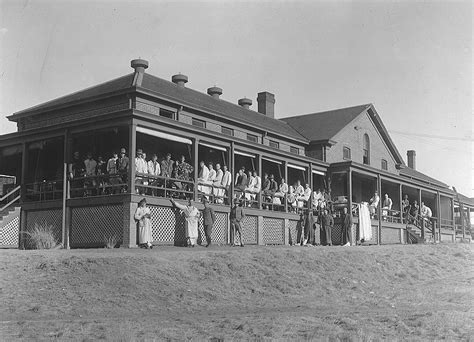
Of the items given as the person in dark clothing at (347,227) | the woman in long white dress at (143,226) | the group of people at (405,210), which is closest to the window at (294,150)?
the group of people at (405,210)

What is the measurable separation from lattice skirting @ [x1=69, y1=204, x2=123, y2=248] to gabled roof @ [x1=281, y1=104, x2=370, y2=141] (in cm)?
1790

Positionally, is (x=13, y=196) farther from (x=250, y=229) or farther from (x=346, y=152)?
(x=346, y=152)

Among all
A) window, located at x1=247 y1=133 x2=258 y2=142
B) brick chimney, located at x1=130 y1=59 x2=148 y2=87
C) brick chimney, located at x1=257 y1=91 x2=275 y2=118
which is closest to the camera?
brick chimney, located at x1=130 y1=59 x2=148 y2=87

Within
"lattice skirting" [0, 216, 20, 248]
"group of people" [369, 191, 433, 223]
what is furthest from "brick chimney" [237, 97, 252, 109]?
"lattice skirting" [0, 216, 20, 248]

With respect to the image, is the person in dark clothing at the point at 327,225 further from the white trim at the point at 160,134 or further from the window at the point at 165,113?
the white trim at the point at 160,134

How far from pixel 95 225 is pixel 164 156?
21.4 ft

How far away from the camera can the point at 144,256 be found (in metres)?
17.0

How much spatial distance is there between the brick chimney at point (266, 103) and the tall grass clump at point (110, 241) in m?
21.7

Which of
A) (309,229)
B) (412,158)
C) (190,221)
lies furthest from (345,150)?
(412,158)

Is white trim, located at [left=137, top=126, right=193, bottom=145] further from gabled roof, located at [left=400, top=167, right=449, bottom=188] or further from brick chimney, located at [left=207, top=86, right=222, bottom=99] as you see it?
gabled roof, located at [left=400, top=167, right=449, bottom=188]

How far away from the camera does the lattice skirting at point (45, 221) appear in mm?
22328

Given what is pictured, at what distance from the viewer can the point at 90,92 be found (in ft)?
98.2

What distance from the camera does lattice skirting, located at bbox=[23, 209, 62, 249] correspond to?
879 inches

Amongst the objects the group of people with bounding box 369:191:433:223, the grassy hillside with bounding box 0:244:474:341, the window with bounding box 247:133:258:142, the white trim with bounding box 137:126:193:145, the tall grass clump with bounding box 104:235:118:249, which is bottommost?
the grassy hillside with bounding box 0:244:474:341
